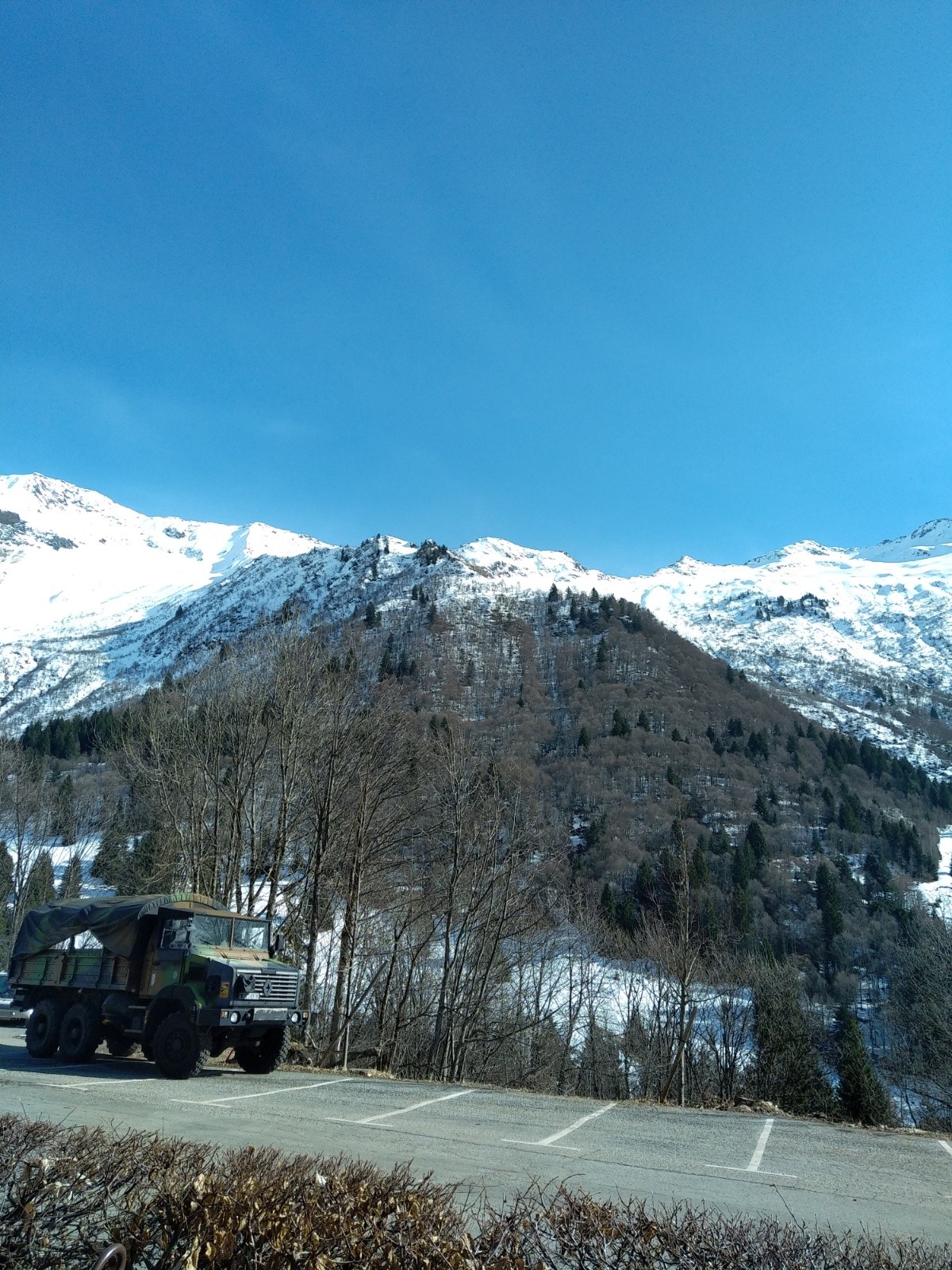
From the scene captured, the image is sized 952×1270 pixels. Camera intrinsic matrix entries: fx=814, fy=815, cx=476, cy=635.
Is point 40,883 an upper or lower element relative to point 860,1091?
upper

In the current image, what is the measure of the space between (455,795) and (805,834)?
101 m

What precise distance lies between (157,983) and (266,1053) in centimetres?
250

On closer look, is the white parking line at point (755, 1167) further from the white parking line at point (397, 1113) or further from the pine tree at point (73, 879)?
the pine tree at point (73, 879)

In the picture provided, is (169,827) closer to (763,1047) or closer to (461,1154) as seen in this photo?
(461,1154)

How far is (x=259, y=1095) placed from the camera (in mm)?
12078

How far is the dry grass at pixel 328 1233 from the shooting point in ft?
12.3

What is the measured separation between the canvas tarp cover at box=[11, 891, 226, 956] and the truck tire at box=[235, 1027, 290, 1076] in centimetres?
247

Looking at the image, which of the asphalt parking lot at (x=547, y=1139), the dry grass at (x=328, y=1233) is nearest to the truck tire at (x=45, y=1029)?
the asphalt parking lot at (x=547, y=1139)

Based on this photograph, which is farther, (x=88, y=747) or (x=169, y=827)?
(x=88, y=747)

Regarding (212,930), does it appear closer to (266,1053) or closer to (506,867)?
(266,1053)

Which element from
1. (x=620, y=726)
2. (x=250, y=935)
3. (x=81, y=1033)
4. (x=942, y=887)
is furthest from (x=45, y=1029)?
(x=942, y=887)

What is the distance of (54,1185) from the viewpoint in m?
4.21

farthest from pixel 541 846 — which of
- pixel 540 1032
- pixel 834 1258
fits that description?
pixel 834 1258

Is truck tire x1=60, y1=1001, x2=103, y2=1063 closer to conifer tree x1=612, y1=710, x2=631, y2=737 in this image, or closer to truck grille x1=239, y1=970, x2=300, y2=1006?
truck grille x1=239, y1=970, x2=300, y2=1006
